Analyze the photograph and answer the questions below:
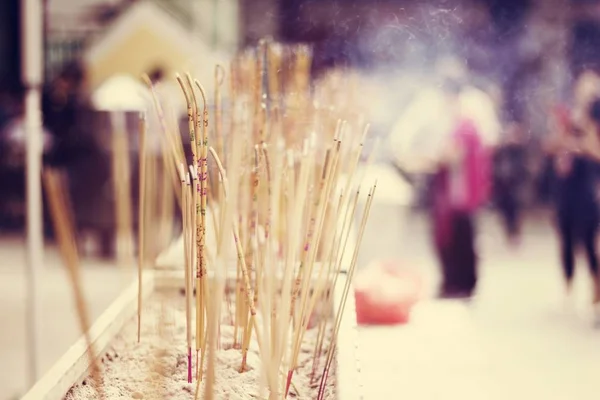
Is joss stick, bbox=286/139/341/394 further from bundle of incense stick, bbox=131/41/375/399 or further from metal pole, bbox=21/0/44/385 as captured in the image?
metal pole, bbox=21/0/44/385

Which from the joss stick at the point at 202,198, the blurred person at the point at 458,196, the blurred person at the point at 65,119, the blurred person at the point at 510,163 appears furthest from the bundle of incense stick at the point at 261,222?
the blurred person at the point at 510,163

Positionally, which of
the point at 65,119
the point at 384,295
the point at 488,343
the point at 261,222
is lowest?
the point at 488,343

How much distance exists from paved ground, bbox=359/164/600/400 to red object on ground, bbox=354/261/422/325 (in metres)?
0.04

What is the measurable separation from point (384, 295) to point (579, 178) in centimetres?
138

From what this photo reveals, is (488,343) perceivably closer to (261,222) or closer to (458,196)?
(458,196)

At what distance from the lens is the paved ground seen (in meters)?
2.03

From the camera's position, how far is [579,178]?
313 centimetres

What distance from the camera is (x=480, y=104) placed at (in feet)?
10.6

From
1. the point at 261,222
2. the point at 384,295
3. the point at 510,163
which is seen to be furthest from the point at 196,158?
the point at 510,163

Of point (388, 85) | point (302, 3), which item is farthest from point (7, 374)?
point (302, 3)

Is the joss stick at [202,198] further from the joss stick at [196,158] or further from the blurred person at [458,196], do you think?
the blurred person at [458,196]

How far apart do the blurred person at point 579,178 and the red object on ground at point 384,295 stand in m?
1.17

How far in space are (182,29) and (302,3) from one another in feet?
4.10

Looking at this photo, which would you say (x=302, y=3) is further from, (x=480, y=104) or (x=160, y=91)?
(x=160, y=91)
